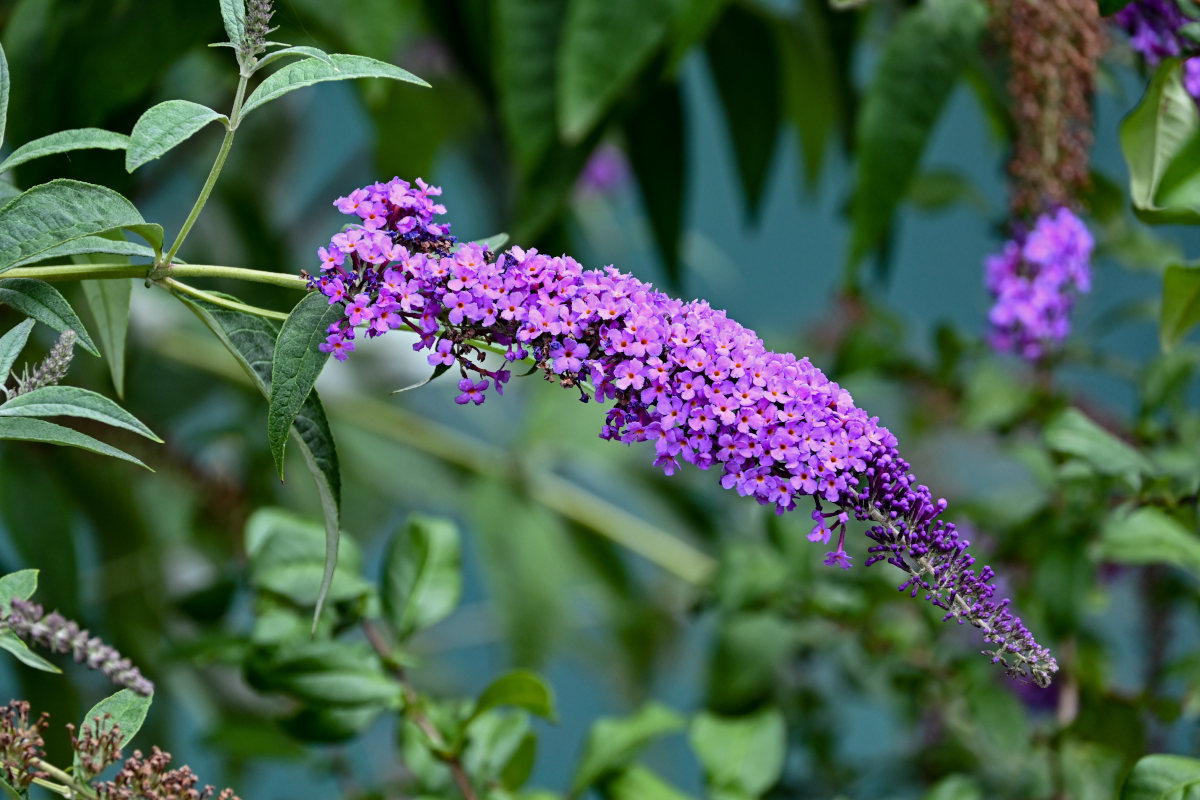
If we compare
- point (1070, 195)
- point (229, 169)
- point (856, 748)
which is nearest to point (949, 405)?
point (1070, 195)

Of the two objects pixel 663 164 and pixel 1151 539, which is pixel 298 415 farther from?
pixel 663 164

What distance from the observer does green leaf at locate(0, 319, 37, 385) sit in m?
0.32

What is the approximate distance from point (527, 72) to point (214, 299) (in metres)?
0.46

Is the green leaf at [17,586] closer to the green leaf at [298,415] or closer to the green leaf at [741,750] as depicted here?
the green leaf at [298,415]

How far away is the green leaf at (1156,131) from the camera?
1.57ft

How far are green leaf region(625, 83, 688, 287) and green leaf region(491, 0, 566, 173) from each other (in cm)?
17

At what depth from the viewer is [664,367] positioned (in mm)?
324

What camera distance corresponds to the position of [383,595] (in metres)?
0.56

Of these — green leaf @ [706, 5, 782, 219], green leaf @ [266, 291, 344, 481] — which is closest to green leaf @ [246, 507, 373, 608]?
green leaf @ [266, 291, 344, 481]

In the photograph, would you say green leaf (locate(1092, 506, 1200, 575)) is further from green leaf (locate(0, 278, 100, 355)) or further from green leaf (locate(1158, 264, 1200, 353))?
green leaf (locate(0, 278, 100, 355))

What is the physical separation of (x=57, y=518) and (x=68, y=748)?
15 cm

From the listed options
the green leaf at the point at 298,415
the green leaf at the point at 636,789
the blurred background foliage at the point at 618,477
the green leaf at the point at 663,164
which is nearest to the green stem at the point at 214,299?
the green leaf at the point at 298,415

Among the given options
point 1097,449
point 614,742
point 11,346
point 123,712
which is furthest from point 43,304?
point 1097,449

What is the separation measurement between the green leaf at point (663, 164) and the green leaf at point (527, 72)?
17 centimetres
